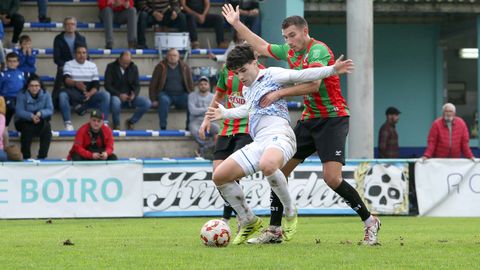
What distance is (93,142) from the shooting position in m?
19.9

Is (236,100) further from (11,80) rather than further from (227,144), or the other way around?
(11,80)

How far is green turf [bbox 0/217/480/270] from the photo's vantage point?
8.39 meters

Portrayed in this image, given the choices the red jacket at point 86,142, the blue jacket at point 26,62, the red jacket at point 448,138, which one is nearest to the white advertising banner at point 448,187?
the red jacket at point 448,138

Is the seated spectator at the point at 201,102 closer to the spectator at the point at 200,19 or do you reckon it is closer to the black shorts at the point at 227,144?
the spectator at the point at 200,19

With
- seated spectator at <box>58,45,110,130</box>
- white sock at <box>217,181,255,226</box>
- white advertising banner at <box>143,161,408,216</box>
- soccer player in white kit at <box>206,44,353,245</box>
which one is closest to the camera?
soccer player in white kit at <box>206,44,353,245</box>

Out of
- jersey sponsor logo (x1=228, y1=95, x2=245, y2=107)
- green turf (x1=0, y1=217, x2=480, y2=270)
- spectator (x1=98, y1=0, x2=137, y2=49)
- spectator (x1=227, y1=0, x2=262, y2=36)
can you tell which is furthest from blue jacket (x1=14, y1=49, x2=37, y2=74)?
jersey sponsor logo (x1=228, y1=95, x2=245, y2=107)

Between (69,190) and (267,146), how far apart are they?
344 inches

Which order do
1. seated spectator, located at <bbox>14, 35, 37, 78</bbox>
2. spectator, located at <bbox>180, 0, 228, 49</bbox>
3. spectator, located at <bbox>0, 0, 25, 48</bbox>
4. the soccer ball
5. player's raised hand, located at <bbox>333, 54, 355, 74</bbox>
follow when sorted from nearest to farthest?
player's raised hand, located at <bbox>333, 54, 355, 74</bbox>
the soccer ball
seated spectator, located at <bbox>14, 35, 37, 78</bbox>
spectator, located at <bbox>0, 0, 25, 48</bbox>
spectator, located at <bbox>180, 0, 228, 49</bbox>

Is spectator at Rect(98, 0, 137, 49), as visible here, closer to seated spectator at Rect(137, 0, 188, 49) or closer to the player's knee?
seated spectator at Rect(137, 0, 188, 49)

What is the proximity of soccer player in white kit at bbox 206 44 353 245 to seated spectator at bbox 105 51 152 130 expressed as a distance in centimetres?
1195

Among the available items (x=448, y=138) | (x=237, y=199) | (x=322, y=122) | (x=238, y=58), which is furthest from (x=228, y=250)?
(x=448, y=138)

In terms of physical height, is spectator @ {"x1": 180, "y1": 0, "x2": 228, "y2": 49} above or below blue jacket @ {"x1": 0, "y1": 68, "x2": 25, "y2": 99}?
above

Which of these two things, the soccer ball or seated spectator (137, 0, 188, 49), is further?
seated spectator (137, 0, 188, 49)

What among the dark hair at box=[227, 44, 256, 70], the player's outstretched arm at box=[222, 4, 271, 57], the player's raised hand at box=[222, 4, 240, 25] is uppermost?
the player's raised hand at box=[222, 4, 240, 25]
